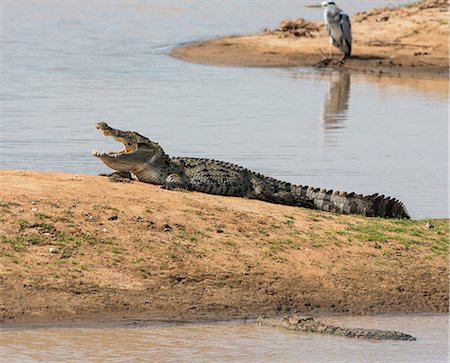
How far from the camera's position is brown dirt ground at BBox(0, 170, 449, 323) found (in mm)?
8945

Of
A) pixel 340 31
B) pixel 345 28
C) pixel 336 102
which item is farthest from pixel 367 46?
pixel 336 102

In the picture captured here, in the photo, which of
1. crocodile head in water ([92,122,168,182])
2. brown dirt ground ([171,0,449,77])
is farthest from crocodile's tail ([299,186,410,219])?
brown dirt ground ([171,0,449,77])

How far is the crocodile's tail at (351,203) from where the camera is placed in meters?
11.9

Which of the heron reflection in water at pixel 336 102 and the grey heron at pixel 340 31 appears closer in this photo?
the heron reflection in water at pixel 336 102

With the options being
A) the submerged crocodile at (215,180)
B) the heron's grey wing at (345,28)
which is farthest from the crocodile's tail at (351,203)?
the heron's grey wing at (345,28)

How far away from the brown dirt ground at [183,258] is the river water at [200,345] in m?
0.25

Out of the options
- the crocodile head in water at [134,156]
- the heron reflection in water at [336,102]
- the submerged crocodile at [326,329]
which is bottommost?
the submerged crocodile at [326,329]

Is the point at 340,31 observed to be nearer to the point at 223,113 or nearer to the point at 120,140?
the point at 223,113

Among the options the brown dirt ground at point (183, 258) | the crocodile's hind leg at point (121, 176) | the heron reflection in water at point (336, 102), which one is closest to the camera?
the brown dirt ground at point (183, 258)

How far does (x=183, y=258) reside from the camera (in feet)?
31.7

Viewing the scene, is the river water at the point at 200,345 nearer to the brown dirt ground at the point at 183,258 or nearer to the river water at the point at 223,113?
the brown dirt ground at the point at 183,258

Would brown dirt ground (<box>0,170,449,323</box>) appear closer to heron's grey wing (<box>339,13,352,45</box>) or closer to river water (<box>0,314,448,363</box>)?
river water (<box>0,314,448,363</box>)

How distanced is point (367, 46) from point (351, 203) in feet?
72.0

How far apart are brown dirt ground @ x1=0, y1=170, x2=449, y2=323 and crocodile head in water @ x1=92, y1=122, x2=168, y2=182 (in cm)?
37
